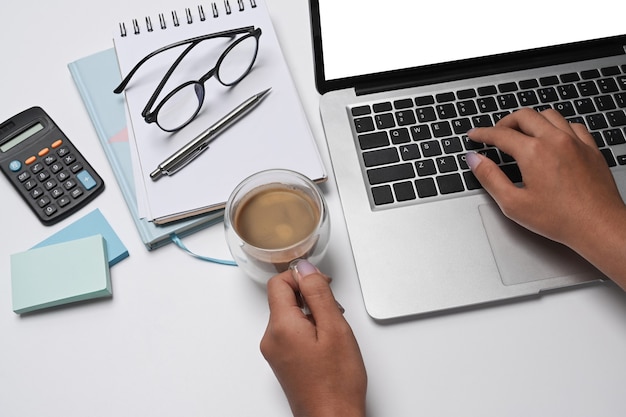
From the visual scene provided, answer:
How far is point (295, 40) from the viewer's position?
0.74 metres

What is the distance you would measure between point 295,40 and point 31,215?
0.38m

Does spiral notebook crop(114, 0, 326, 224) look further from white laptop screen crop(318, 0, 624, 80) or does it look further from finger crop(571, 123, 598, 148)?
finger crop(571, 123, 598, 148)

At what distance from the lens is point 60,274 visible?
58 cm

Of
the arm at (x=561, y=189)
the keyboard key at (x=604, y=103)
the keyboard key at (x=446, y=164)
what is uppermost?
the keyboard key at (x=604, y=103)

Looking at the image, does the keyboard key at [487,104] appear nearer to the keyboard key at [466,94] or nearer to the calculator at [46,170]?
the keyboard key at [466,94]

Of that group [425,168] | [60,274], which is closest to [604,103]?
[425,168]

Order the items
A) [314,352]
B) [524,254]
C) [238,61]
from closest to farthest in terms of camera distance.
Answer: [314,352] < [524,254] < [238,61]

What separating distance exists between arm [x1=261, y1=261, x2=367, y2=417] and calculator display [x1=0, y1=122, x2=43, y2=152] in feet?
1.18

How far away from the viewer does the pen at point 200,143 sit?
2.04 feet

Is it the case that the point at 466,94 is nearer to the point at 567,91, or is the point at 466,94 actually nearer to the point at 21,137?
the point at 567,91

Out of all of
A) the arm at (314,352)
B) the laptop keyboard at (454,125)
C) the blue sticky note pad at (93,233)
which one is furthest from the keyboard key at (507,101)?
Answer: the blue sticky note pad at (93,233)

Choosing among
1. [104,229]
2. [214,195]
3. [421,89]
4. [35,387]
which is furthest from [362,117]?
[35,387]

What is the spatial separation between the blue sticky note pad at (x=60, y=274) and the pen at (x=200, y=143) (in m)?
0.10

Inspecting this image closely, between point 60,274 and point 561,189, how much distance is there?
510 millimetres
